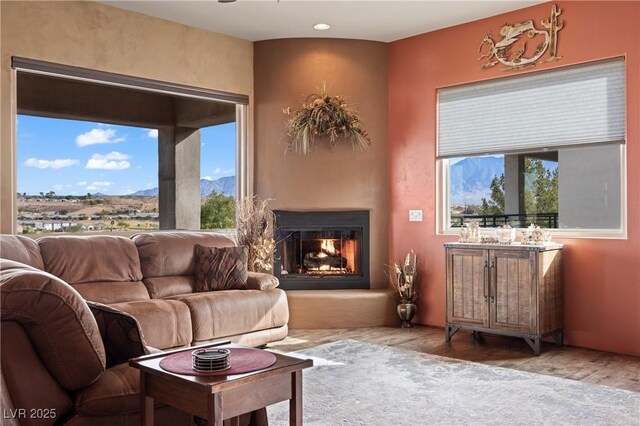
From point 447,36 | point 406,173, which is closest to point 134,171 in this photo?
point 406,173

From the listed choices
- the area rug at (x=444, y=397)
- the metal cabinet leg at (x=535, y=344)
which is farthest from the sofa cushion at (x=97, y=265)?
the metal cabinet leg at (x=535, y=344)

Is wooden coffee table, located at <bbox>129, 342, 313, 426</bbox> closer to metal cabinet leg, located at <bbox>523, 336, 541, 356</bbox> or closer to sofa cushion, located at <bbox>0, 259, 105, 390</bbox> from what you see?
sofa cushion, located at <bbox>0, 259, 105, 390</bbox>

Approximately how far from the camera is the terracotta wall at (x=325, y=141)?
617 cm

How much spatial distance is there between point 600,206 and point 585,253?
0.41 metres

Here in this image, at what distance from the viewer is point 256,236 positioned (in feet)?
18.9

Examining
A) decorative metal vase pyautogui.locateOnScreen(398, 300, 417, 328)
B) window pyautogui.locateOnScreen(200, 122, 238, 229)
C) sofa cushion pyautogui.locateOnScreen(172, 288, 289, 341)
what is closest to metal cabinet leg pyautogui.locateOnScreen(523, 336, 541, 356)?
decorative metal vase pyautogui.locateOnScreen(398, 300, 417, 328)

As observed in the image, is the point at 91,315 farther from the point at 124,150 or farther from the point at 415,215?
the point at 415,215

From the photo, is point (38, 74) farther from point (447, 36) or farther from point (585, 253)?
point (585, 253)

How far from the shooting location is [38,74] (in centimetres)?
484

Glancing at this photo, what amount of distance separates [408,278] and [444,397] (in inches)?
93.8

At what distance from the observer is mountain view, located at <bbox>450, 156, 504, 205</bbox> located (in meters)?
5.60

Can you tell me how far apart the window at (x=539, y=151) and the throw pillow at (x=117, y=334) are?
12.9ft

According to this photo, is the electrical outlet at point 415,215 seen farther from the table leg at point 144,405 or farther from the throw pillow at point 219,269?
the table leg at point 144,405

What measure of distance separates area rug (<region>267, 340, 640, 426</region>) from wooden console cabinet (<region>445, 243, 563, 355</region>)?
64 cm
